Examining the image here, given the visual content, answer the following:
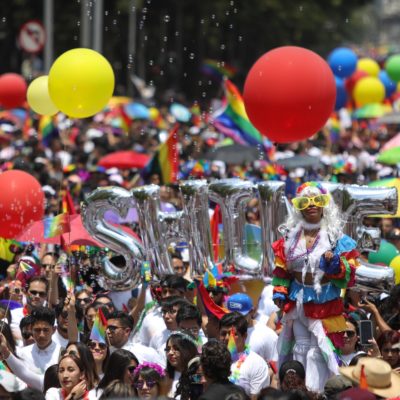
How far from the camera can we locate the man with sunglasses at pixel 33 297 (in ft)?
40.1

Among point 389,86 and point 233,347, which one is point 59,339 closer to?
point 233,347

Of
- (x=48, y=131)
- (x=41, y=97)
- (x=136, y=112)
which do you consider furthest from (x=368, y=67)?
(x=41, y=97)

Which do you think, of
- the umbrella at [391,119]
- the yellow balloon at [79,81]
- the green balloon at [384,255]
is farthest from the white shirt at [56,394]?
the umbrella at [391,119]

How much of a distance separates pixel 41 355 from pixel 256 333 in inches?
65.3

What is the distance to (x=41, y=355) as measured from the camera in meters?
11.2

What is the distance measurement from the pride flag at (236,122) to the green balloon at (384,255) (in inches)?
241

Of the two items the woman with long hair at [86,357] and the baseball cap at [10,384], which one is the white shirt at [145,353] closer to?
the woman with long hair at [86,357]

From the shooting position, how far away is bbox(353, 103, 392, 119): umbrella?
26.9 meters

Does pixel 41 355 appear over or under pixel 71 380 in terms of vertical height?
under

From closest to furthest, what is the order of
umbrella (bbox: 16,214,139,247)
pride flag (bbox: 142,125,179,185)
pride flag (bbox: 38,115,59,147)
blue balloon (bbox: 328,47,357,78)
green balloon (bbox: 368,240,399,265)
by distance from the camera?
umbrella (bbox: 16,214,139,247) → green balloon (bbox: 368,240,399,265) → pride flag (bbox: 142,125,179,185) → pride flag (bbox: 38,115,59,147) → blue balloon (bbox: 328,47,357,78)

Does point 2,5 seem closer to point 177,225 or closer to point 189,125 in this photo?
point 189,125

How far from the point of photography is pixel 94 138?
24656 mm

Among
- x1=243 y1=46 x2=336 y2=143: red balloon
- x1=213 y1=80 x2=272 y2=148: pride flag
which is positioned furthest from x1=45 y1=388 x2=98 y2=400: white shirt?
x1=213 y1=80 x2=272 y2=148: pride flag

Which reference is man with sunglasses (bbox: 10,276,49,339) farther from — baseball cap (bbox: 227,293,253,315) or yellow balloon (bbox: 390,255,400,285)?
yellow balloon (bbox: 390,255,400,285)
